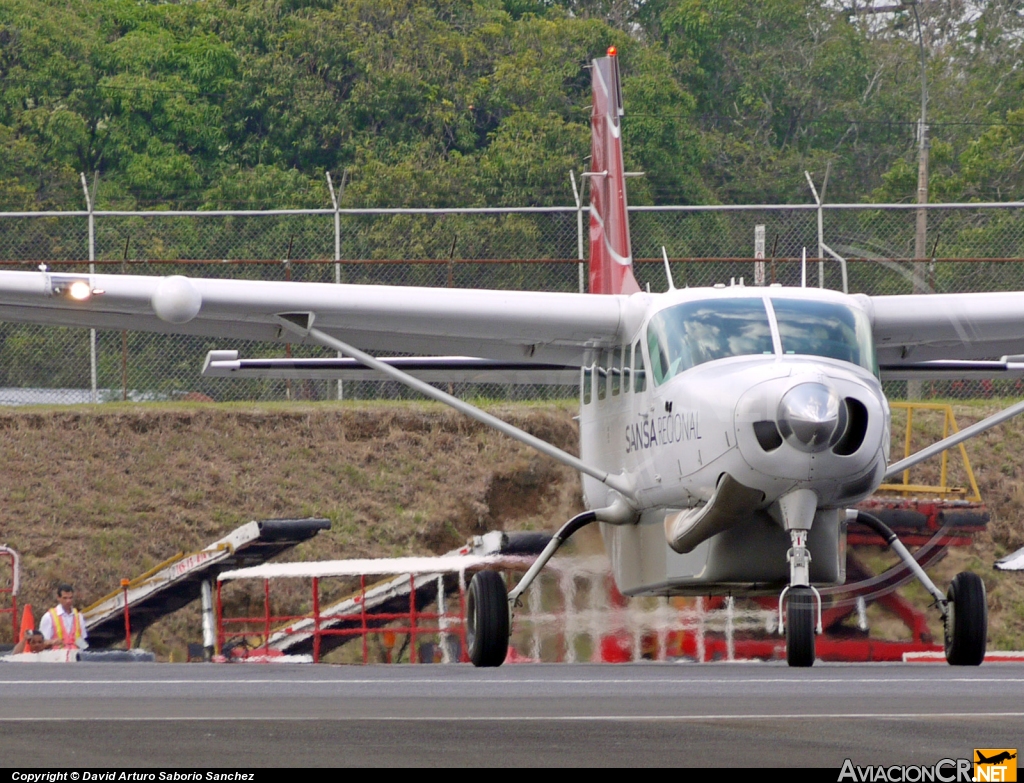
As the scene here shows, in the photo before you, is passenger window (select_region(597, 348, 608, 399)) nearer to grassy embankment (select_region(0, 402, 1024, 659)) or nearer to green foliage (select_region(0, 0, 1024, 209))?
grassy embankment (select_region(0, 402, 1024, 659))

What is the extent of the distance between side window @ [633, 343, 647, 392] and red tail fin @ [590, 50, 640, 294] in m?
2.97

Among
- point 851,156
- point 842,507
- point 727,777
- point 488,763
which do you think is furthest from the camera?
point 851,156

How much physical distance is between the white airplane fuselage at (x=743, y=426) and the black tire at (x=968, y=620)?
102 cm

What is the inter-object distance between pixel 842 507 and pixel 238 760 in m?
4.64

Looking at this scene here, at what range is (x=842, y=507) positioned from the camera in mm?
10453

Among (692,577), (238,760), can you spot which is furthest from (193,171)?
(238,760)

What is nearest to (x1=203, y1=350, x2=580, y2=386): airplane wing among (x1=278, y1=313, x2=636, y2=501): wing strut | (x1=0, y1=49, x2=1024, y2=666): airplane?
(x1=0, y1=49, x2=1024, y2=666): airplane

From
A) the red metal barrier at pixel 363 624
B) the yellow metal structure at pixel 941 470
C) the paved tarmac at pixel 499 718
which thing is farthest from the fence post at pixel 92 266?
the yellow metal structure at pixel 941 470

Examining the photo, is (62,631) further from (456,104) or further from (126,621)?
(456,104)

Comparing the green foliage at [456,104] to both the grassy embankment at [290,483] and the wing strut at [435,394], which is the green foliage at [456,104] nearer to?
the grassy embankment at [290,483]

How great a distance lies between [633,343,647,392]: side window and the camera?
38.8 feet

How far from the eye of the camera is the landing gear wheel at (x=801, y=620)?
9930mm

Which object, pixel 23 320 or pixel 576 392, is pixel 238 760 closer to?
pixel 23 320

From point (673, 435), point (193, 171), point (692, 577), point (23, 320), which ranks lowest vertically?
point (692, 577)
